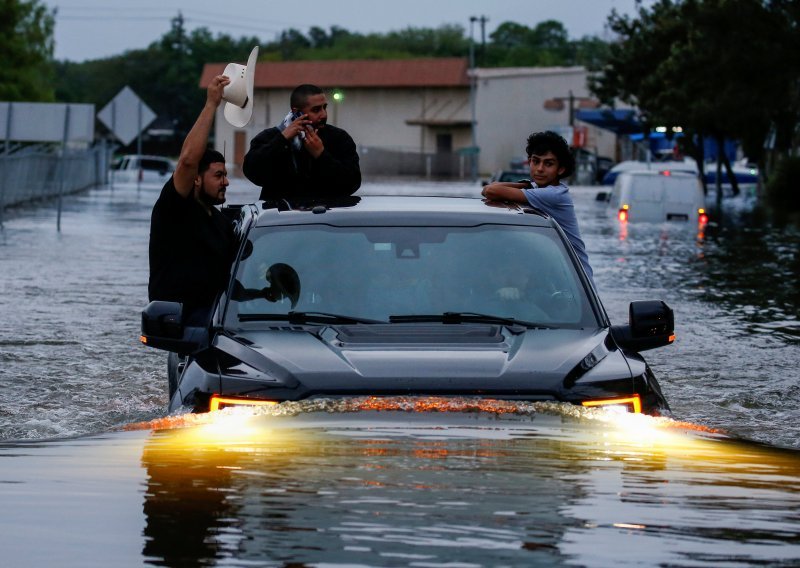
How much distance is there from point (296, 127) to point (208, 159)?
98 cm

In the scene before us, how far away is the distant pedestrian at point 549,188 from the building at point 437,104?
310 ft

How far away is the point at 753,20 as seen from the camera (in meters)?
39.7

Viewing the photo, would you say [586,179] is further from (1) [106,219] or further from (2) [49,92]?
(1) [106,219]

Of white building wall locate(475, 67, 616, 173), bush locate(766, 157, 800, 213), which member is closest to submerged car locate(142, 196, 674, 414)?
bush locate(766, 157, 800, 213)

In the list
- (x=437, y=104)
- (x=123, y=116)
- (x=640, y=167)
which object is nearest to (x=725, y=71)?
(x=123, y=116)

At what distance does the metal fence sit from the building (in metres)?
45.3

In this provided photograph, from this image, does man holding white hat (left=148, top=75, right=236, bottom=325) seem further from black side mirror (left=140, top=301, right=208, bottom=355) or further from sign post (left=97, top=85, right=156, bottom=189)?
sign post (left=97, top=85, right=156, bottom=189)

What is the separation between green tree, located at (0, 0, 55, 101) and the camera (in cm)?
6709

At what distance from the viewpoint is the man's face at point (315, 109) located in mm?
8969

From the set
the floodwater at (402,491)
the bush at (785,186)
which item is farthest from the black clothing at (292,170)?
the bush at (785,186)

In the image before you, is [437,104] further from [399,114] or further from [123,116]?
[123,116]

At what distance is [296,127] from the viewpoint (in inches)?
347

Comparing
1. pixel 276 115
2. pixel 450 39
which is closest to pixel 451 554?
pixel 276 115

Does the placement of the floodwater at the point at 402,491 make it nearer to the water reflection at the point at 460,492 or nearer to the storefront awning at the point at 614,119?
the water reflection at the point at 460,492
